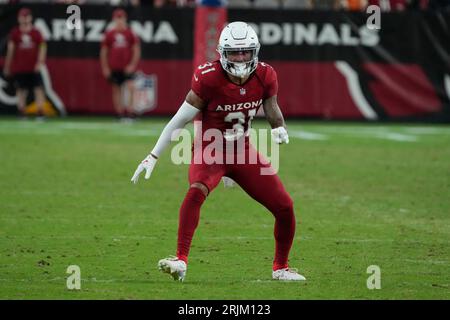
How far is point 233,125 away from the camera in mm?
8047

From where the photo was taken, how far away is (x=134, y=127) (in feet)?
66.8

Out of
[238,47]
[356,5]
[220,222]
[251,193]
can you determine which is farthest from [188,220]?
[356,5]

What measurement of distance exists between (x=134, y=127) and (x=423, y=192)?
8.27m

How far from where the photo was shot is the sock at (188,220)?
25.4ft

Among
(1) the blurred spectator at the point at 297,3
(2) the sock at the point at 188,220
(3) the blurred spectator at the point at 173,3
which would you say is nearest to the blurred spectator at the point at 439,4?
(1) the blurred spectator at the point at 297,3

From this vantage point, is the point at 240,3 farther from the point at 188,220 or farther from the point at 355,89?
the point at 188,220

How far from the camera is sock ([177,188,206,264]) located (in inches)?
305

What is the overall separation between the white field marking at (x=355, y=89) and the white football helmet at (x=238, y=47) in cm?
1394

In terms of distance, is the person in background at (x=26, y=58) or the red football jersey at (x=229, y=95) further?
the person in background at (x=26, y=58)

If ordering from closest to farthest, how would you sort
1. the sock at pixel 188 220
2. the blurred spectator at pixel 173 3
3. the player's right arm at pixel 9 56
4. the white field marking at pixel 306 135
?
1. the sock at pixel 188 220
2. the white field marking at pixel 306 135
3. the player's right arm at pixel 9 56
4. the blurred spectator at pixel 173 3

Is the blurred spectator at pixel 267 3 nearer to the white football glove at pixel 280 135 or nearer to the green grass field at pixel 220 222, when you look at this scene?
the green grass field at pixel 220 222

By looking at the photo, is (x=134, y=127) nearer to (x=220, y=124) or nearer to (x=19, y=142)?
(x=19, y=142)

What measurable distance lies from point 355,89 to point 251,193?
553 inches

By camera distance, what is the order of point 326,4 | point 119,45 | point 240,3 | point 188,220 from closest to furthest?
point 188,220 → point 119,45 → point 240,3 → point 326,4
